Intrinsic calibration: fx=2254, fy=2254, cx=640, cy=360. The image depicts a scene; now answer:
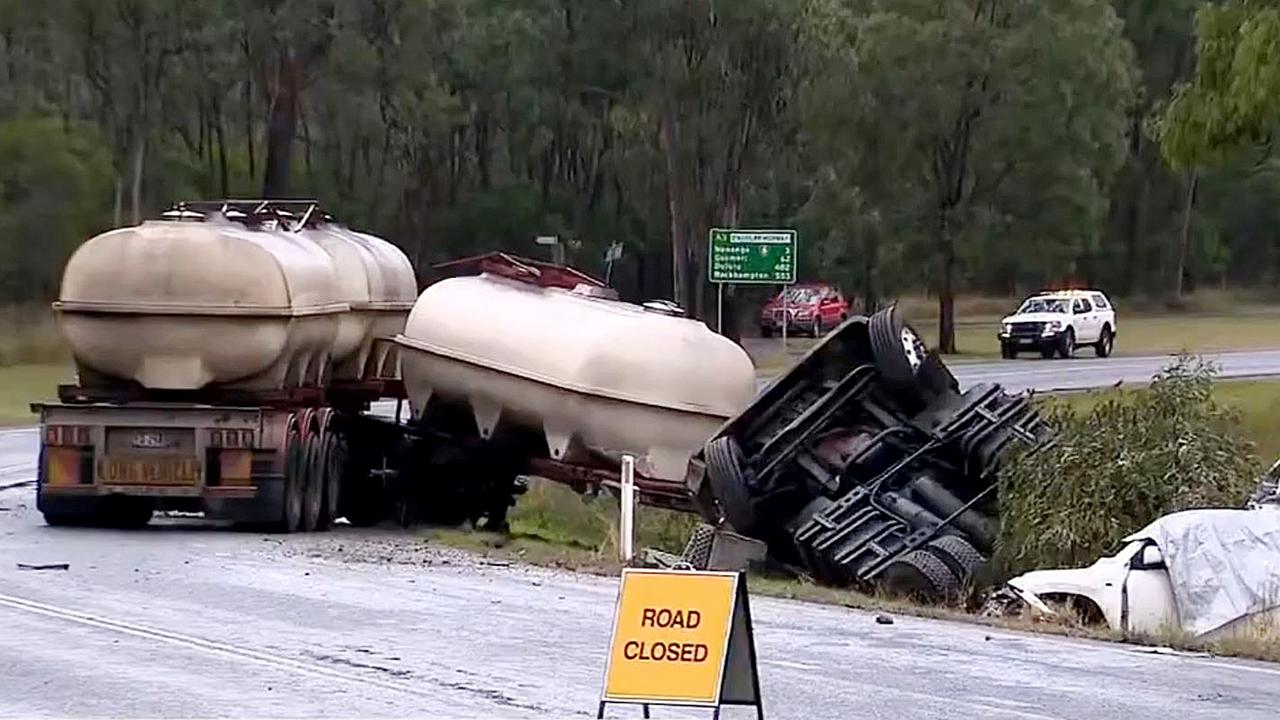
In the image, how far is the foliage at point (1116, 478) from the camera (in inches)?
721

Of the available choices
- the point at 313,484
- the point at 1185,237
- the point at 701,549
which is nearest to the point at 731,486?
the point at 701,549

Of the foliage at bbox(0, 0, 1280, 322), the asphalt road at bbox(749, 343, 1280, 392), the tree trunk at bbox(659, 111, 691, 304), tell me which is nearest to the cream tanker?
the asphalt road at bbox(749, 343, 1280, 392)

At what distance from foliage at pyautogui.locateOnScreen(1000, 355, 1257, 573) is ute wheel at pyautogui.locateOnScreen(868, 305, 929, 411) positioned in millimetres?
1475

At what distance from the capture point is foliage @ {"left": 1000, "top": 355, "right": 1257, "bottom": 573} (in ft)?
60.1

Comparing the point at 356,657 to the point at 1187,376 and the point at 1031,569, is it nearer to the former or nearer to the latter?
the point at 1031,569

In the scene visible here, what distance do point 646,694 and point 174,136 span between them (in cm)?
6272

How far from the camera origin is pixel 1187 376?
19.7 meters

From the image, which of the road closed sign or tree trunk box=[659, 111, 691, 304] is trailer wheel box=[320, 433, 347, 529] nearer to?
the road closed sign

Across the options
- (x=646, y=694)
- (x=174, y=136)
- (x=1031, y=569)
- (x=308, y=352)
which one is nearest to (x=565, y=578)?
(x=1031, y=569)

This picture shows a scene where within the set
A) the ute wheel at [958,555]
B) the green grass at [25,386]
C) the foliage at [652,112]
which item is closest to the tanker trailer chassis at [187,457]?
the ute wheel at [958,555]

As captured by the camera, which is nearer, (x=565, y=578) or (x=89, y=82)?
(x=565, y=578)

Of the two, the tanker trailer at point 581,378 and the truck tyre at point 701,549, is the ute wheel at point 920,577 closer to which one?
the truck tyre at point 701,549

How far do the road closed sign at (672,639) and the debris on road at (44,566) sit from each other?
29.3ft

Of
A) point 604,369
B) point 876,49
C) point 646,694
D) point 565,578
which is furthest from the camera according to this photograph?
point 876,49
